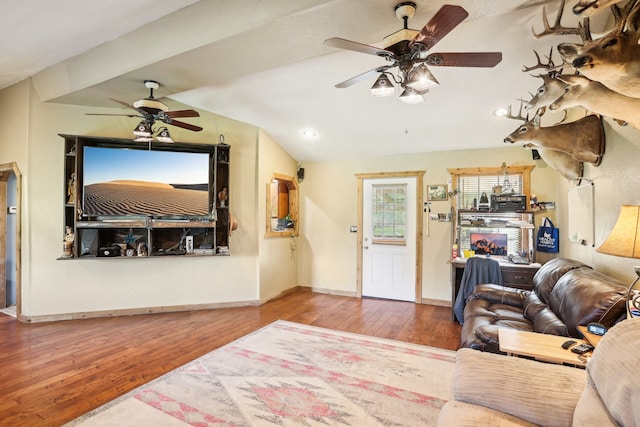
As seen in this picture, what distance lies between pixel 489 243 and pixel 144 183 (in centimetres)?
476

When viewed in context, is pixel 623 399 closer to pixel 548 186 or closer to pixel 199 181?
pixel 548 186

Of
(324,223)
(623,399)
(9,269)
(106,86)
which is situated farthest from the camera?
(324,223)

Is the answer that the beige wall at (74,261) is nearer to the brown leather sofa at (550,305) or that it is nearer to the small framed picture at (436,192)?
the small framed picture at (436,192)

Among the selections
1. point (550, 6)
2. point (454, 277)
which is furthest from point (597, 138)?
point (454, 277)

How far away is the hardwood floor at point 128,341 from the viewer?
2.32m

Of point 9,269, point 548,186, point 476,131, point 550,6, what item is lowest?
point 9,269

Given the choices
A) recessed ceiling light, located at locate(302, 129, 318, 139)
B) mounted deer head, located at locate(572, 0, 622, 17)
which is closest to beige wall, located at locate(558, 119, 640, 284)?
mounted deer head, located at locate(572, 0, 622, 17)

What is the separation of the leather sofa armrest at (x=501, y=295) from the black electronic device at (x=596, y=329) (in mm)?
1395

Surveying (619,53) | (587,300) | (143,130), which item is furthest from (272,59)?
(587,300)

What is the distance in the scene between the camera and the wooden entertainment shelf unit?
399 centimetres

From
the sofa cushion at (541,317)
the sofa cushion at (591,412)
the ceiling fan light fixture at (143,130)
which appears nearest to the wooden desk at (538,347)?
the sofa cushion at (541,317)

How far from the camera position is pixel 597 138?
9.12 feet

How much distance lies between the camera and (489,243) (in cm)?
458

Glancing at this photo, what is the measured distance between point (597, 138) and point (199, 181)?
4.34 meters
